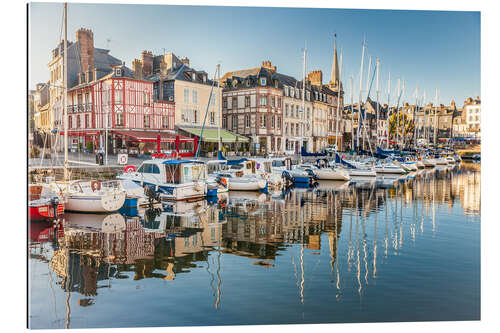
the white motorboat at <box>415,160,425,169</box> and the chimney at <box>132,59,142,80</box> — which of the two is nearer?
the chimney at <box>132,59,142,80</box>

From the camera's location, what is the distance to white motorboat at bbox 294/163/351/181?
25.0 metres

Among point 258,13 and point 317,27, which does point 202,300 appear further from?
point 317,27

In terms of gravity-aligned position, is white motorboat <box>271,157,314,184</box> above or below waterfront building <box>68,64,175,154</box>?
below

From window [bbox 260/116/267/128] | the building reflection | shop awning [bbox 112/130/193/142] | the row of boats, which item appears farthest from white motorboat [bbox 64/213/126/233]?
window [bbox 260/116/267/128]

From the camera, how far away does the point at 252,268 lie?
7.73 m

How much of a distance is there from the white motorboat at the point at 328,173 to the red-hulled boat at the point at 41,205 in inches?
611

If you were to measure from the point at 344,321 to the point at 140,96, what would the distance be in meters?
24.1

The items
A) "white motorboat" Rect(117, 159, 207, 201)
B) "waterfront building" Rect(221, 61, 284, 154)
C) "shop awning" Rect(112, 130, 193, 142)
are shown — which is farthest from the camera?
"waterfront building" Rect(221, 61, 284, 154)

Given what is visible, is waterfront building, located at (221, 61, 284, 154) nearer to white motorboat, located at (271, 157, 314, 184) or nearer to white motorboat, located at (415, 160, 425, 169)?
white motorboat, located at (271, 157, 314, 184)

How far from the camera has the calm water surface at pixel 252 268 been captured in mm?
5891

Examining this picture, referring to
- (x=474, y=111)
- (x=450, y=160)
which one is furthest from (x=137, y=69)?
(x=450, y=160)

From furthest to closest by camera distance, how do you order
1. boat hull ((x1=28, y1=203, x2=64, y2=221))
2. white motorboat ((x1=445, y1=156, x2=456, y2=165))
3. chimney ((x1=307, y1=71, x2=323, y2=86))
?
1. chimney ((x1=307, y1=71, x2=323, y2=86))
2. white motorboat ((x1=445, y1=156, x2=456, y2=165))
3. boat hull ((x1=28, y1=203, x2=64, y2=221))

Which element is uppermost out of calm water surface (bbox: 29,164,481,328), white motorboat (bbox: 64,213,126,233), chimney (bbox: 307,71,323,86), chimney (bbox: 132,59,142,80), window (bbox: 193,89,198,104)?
chimney (bbox: 307,71,323,86)

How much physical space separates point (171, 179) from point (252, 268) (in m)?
9.25
